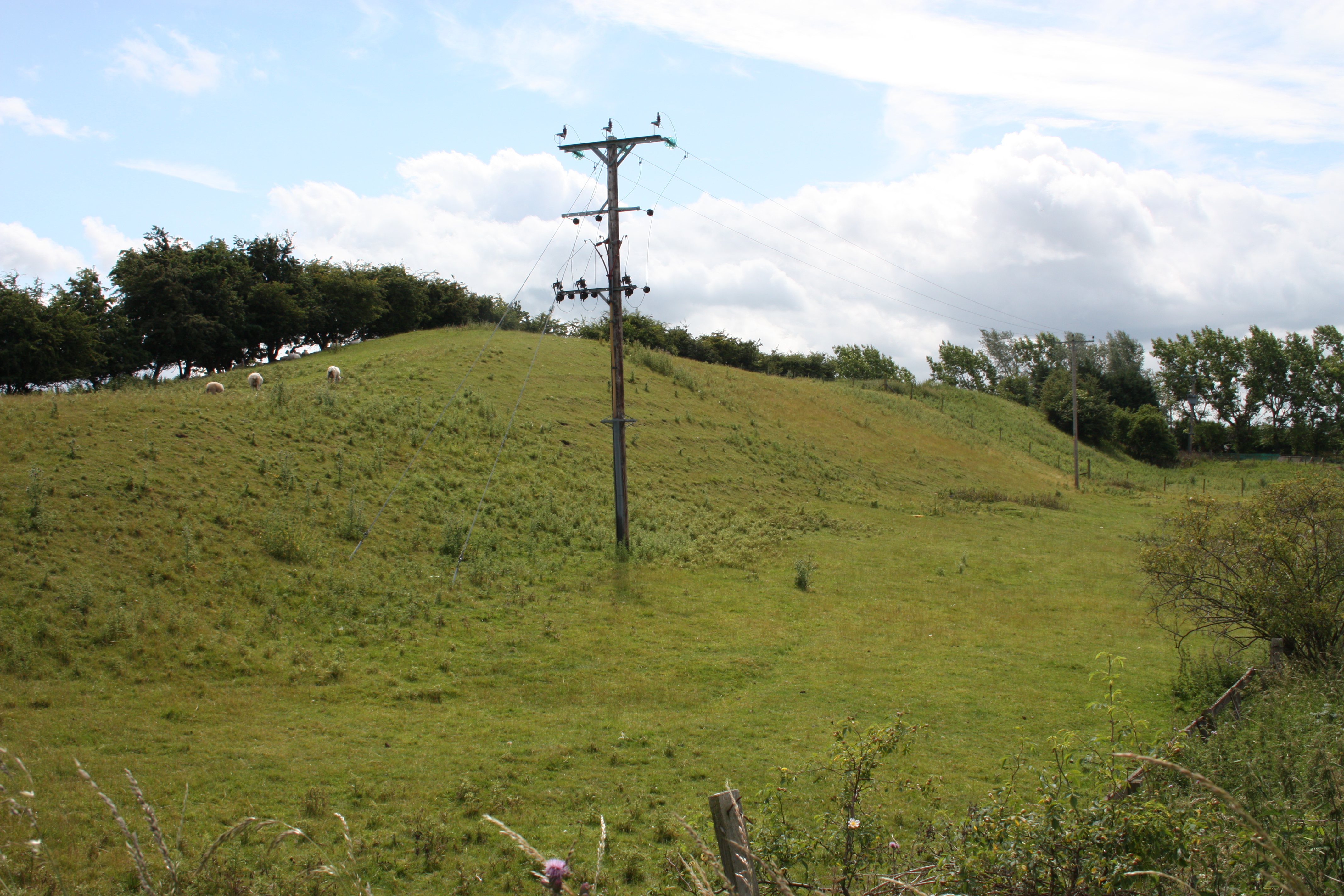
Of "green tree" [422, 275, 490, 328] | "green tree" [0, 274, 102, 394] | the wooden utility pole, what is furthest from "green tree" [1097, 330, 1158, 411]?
"green tree" [0, 274, 102, 394]

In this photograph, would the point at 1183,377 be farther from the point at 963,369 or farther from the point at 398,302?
the point at 398,302

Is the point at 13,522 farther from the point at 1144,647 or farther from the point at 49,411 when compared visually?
the point at 1144,647

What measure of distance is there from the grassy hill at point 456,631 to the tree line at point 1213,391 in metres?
58.2

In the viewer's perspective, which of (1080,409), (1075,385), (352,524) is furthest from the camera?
(1080,409)

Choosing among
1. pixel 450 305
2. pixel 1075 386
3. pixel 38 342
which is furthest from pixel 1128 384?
pixel 38 342

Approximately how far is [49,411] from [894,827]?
20606 mm

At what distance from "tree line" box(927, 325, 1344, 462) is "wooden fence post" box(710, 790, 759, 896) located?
84.1 meters

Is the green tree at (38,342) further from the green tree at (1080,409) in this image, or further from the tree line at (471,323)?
the green tree at (1080,409)

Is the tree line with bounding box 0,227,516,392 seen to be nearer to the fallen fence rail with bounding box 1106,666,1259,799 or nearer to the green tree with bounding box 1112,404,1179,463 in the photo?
the fallen fence rail with bounding box 1106,666,1259,799

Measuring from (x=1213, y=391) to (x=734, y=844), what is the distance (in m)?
113

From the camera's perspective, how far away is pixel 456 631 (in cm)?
1489

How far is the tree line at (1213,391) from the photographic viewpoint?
264 ft

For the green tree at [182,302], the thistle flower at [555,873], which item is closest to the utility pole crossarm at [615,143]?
the thistle flower at [555,873]

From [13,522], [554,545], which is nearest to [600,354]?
[554,545]
